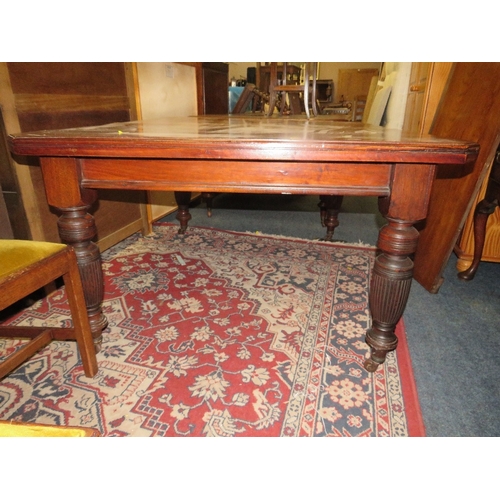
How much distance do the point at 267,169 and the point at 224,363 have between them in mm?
793

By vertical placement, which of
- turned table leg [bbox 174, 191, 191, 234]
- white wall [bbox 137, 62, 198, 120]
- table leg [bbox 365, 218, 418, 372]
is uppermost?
white wall [bbox 137, 62, 198, 120]

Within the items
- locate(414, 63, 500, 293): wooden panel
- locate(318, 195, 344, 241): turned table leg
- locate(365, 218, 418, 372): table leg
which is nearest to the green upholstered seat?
locate(365, 218, 418, 372): table leg

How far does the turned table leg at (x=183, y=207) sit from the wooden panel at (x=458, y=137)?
66.0 inches

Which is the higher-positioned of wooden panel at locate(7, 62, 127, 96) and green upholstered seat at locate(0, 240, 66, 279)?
wooden panel at locate(7, 62, 127, 96)

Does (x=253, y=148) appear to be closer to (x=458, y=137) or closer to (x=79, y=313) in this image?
(x=79, y=313)

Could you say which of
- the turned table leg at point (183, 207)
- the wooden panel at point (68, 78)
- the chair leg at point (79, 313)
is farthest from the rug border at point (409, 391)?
the wooden panel at point (68, 78)

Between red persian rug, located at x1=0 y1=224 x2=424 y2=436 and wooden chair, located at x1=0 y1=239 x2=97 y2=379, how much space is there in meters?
0.17

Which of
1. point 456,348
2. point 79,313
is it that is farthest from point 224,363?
point 456,348

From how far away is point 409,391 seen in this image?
1.26 meters

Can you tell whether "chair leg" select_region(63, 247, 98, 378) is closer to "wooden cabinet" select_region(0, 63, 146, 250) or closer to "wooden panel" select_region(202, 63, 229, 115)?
"wooden cabinet" select_region(0, 63, 146, 250)

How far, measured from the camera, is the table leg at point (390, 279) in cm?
112

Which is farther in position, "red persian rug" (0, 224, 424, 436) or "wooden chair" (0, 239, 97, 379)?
"red persian rug" (0, 224, 424, 436)

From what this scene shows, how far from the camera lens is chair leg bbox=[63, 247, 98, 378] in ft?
3.78
